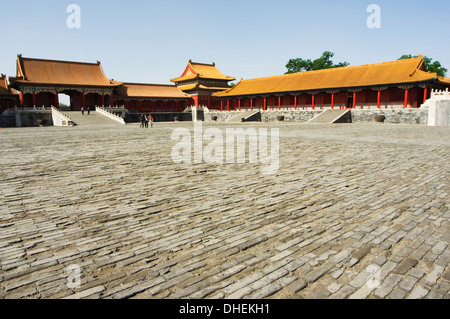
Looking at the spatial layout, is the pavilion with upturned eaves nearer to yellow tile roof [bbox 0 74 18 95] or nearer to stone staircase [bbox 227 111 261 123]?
yellow tile roof [bbox 0 74 18 95]

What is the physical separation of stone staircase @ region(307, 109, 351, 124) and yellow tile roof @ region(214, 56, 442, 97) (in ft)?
10.5

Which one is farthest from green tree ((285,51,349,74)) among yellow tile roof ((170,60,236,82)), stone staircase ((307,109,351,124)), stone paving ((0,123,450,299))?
stone paving ((0,123,450,299))

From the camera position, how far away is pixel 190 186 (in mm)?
6152

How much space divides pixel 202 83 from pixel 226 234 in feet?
159

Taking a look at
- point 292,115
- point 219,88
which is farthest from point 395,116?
point 219,88

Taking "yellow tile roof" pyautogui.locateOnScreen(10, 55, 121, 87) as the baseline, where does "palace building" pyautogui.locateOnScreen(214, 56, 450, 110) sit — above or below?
below

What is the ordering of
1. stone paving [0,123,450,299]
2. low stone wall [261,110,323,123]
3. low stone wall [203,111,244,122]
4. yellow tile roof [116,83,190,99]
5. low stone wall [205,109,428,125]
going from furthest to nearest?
yellow tile roof [116,83,190,99]
low stone wall [203,111,244,122]
low stone wall [261,110,323,123]
low stone wall [205,109,428,125]
stone paving [0,123,450,299]

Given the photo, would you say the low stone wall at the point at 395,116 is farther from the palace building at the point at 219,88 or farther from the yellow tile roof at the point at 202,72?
the yellow tile roof at the point at 202,72

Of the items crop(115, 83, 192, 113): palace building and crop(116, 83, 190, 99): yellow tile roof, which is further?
crop(116, 83, 190, 99): yellow tile roof

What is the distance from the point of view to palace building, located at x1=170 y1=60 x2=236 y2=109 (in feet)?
161

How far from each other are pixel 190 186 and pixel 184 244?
2598 millimetres

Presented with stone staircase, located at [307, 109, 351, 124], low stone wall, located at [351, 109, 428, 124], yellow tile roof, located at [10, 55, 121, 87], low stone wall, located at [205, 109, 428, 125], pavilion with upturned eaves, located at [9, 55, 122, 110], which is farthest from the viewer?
yellow tile roof, located at [10, 55, 121, 87]

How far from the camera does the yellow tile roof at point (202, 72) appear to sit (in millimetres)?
50375

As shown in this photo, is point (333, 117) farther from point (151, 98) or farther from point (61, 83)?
point (61, 83)
